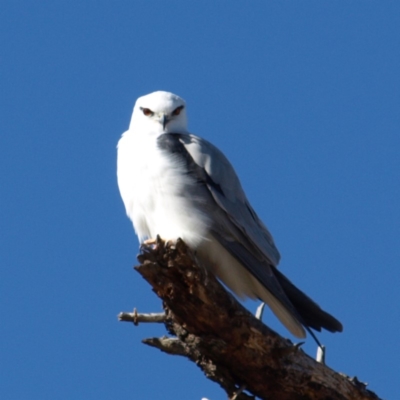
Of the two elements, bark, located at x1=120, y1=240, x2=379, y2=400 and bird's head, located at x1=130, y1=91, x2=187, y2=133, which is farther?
bird's head, located at x1=130, y1=91, x2=187, y2=133

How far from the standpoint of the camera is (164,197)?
6105mm

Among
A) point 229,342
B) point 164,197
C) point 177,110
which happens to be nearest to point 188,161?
point 164,197

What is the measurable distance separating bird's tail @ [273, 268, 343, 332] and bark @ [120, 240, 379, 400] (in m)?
0.72

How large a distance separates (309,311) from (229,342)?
1.14 meters

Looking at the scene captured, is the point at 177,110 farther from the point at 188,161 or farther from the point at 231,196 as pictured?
the point at 231,196

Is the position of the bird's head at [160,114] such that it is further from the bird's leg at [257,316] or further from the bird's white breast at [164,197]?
the bird's leg at [257,316]

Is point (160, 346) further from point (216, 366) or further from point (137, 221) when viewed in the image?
point (137, 221)

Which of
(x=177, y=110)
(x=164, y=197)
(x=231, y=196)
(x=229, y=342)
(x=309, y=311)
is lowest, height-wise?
(x=229, y=342)

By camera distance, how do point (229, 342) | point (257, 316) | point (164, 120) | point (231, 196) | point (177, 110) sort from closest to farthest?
point (229, 342), point (257, 316), point (231, 196), point (164, 120), point (177, 110)

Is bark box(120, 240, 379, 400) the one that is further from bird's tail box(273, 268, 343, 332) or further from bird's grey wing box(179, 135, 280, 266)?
bird's grey wing box(179, 135, 280, 266)

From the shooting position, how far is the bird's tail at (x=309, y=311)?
5855 millimetres

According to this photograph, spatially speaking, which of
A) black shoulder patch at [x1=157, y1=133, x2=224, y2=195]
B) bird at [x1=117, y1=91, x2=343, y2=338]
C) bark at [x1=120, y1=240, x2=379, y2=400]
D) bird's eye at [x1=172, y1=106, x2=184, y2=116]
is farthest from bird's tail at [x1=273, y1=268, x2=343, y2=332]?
bird's eye at [x1=172, y1=106, x2=184, y2=116]

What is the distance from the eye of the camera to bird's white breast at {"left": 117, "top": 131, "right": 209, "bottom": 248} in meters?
6.10

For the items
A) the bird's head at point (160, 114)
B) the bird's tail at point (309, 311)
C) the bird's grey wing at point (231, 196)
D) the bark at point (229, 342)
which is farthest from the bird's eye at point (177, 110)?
the bark at point (229, 342)
